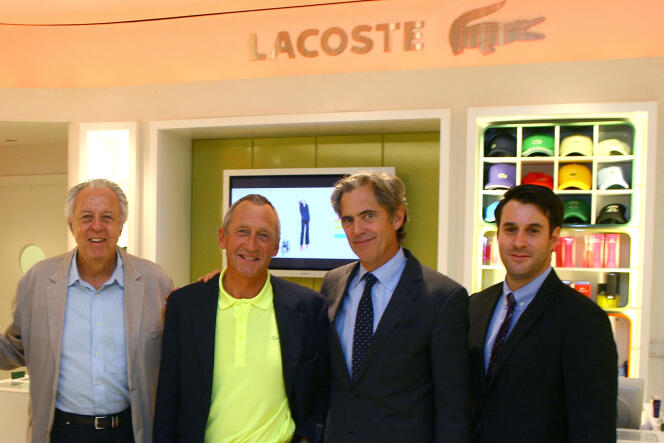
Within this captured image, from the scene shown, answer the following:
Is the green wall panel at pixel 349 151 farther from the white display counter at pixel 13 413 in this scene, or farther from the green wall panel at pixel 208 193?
the white display counter at pixel 13 413

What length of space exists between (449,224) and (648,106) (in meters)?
1.57

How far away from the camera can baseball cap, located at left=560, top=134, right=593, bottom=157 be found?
408 centimetres

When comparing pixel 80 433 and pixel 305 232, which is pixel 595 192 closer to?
pixel 305 232

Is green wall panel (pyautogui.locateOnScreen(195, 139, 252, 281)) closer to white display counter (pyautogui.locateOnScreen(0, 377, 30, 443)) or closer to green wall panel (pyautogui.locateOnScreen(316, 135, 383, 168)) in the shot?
green wall panel (pyautogui.locateOnScreen(316, 135, 383, 168))

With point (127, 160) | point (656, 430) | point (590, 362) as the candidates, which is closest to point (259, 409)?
point (590, 362)

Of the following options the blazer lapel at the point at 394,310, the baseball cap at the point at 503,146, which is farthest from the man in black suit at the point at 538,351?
the baseball cap at the point at 503,146

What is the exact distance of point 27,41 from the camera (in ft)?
18.2

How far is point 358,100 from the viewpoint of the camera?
4.43 meters

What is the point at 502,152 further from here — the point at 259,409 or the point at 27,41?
the point at 27,41

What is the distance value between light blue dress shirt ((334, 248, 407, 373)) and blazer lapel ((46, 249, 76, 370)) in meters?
1.03

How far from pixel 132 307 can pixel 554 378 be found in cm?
151

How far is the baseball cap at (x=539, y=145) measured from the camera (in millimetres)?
4105

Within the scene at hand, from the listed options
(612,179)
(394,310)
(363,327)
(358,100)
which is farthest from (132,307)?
(612,179)

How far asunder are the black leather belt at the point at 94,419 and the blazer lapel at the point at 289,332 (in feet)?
2.28
